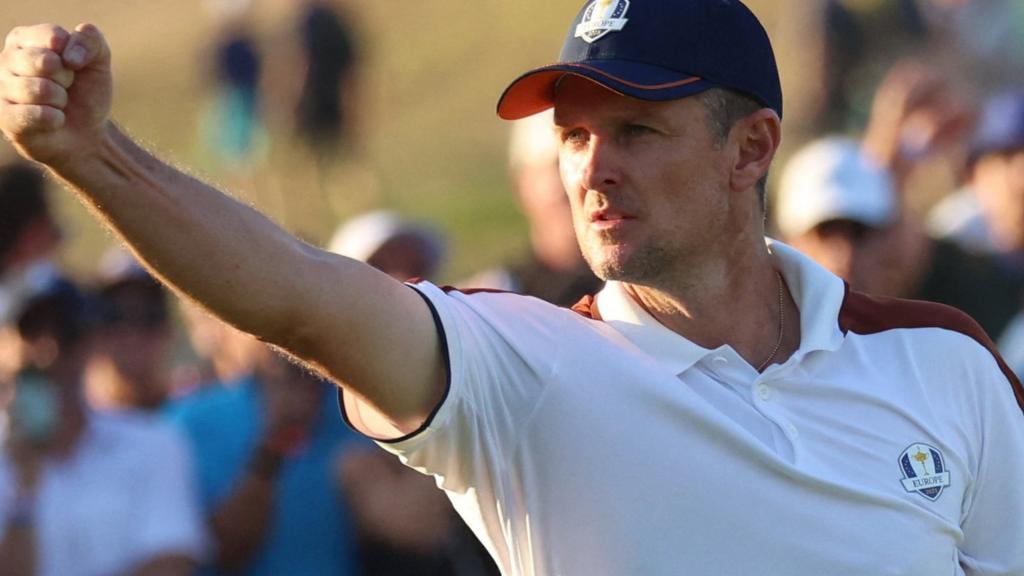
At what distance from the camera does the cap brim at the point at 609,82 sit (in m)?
2.98

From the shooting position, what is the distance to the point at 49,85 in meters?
2.28

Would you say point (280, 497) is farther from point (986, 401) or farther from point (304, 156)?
point (304, 156)

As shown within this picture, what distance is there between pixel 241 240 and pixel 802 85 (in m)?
8.94

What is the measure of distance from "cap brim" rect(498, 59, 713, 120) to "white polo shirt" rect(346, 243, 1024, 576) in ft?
1.19

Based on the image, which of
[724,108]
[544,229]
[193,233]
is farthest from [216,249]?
[544,229]

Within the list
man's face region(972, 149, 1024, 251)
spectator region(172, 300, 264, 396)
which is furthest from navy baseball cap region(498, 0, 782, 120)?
man's face region(972, 149, 1024, 251)

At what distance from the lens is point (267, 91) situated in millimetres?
11461

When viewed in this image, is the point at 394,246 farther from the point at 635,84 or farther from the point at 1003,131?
the point at 635,84

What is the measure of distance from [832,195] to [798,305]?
7.96ft

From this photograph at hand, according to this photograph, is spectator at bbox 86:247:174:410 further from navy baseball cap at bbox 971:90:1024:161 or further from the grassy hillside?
the grassy hillside

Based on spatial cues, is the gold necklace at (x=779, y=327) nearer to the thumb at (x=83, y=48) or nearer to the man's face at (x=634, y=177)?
the man's face at (x=634, y=177)

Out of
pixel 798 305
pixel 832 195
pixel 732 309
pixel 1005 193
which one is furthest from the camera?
pixel 1005 193

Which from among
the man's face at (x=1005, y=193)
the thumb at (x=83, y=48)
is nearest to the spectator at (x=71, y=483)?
the thumb at (x=83, y=48)

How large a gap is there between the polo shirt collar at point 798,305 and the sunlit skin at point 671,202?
0.13ft
